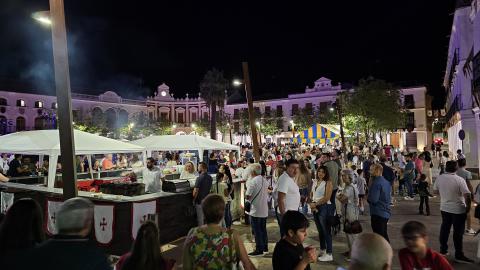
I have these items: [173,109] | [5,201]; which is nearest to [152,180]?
[5,201]

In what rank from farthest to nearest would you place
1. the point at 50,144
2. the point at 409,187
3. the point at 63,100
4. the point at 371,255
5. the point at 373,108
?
the point at 373,108 → the point at 409,187 → the point at 50,144 → the point at 63,100 → the point at 371,255

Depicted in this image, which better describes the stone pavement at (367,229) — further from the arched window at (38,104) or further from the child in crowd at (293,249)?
the arched window at (38,104)

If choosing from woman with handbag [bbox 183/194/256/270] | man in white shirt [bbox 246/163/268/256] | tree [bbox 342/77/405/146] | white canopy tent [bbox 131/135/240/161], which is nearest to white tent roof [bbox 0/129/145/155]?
white canopy tent [bbox 131/135/240/161]

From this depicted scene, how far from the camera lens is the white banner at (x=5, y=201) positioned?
8.78 m

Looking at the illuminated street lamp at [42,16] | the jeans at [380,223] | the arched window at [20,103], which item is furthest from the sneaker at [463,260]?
the arched window at [20,103]

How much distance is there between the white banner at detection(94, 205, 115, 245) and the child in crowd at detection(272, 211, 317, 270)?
483cm

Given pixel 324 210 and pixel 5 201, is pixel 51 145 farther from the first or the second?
pixel 324 210

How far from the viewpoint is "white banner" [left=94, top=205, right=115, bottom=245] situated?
273 inches

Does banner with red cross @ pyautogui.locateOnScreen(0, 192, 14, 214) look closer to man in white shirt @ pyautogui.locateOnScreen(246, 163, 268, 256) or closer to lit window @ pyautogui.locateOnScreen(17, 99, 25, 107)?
man in white shirt @ pyautogui.locateOnScreen(246, 163, 268, 256)

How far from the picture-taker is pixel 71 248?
2383 mm

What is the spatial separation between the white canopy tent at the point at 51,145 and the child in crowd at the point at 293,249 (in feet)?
21.9

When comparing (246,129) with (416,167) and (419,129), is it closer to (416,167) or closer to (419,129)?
(419,129)

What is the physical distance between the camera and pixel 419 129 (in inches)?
1906

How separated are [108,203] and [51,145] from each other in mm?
2754
